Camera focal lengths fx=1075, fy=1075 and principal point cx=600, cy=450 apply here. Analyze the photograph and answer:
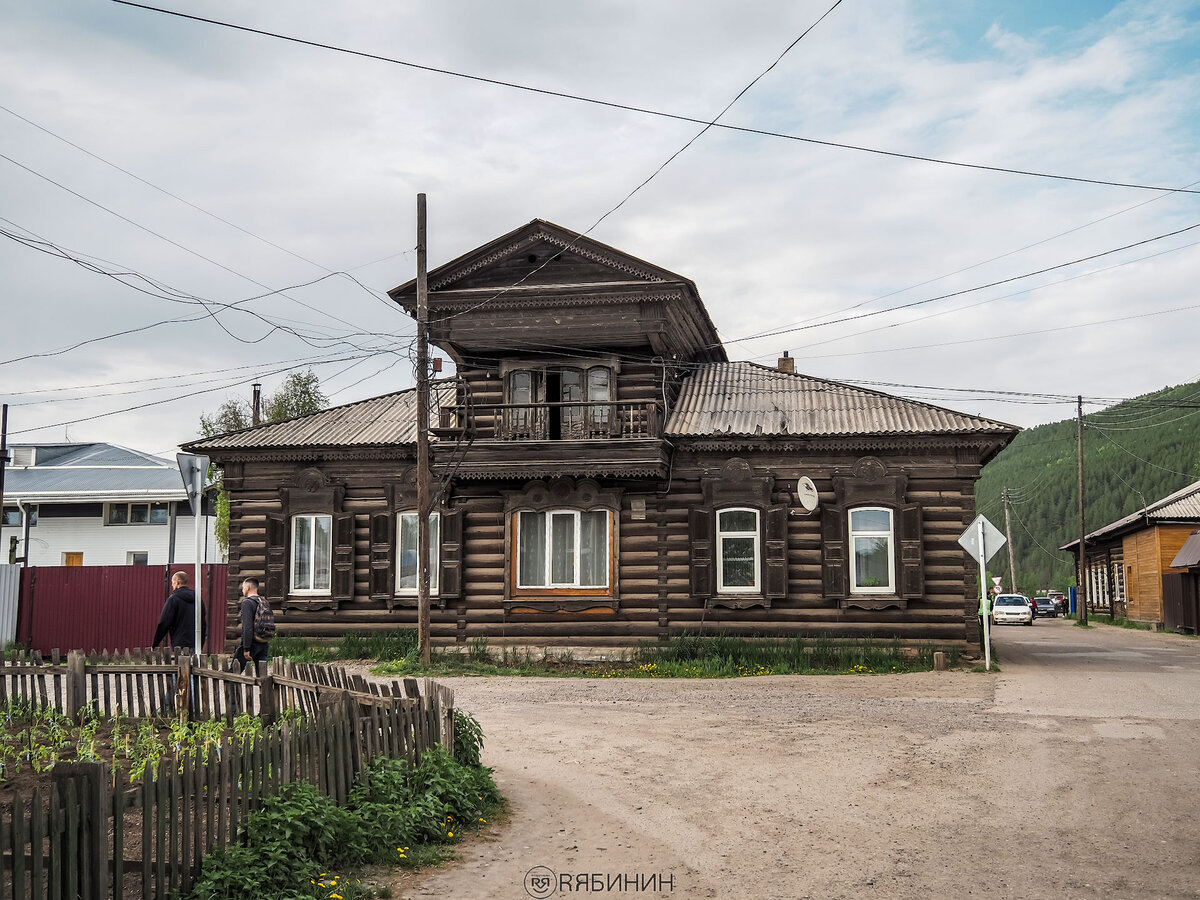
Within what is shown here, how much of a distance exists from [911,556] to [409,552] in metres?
10.6

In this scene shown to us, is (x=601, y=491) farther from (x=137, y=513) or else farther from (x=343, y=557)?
(x=137, y=513)

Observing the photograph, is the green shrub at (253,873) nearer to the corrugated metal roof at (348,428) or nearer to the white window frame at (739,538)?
the white window frame at (739,538)

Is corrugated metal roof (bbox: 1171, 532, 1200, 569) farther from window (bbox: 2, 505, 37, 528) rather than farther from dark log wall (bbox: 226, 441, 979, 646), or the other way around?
window (bbox: 2, 505, 37, 528)

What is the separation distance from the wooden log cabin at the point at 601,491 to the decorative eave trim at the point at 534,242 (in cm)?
4

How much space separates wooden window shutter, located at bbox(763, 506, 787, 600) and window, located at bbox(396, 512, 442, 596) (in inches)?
281

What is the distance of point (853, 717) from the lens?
14336 mm

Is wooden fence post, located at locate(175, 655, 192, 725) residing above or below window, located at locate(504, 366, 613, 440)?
below

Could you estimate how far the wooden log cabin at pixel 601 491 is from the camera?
2145 cm

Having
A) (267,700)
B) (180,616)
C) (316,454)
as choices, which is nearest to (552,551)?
(316,454)

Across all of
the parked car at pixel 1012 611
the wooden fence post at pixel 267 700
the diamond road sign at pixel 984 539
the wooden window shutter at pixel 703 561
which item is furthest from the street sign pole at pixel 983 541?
the parked car at pixel 1012 611

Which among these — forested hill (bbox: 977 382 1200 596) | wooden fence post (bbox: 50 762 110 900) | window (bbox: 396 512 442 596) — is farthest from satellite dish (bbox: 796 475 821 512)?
forested hill (bbox: 977 382 1200 596)

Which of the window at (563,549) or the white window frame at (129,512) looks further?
the white window frame at (129,512)

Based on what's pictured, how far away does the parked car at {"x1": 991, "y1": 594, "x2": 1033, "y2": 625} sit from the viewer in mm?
50531

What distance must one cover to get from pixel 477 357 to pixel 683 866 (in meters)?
17.3
